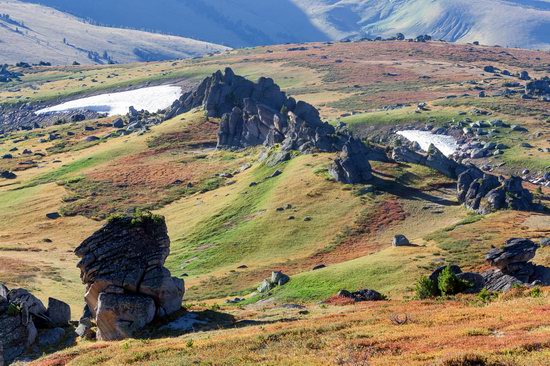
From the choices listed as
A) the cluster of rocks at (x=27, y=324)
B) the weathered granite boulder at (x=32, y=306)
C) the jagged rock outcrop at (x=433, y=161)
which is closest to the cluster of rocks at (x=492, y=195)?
the jagged rock outcrop at (x=433, y=161)

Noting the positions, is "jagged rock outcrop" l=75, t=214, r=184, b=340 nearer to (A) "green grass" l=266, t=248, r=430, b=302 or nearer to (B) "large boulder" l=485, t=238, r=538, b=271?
(A) "green grass" l=266, t=248, r=430, b=302

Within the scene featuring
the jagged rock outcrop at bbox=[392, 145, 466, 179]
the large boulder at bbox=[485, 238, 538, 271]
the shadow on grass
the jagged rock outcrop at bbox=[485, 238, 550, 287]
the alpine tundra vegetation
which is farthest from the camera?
the jagged rock outcrop at bbox=[392, 145, 466, 179]

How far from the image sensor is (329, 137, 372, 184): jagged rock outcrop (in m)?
108

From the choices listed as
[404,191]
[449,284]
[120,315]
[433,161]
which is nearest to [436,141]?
[433,161]

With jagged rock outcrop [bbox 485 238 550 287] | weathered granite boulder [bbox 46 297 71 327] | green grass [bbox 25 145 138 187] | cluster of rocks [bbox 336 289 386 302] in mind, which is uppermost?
jagged rock outcrop [bbox 485 238 550 287]

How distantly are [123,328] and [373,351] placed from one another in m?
20.8

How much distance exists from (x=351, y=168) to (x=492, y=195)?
21.6 m

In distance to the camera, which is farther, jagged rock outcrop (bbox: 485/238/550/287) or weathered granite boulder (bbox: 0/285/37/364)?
jagged rock outcrop (bbox: 485/238/550/287)

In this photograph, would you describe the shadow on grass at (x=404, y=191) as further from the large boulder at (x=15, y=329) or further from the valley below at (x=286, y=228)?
the large boulder at (x=15, y=329)

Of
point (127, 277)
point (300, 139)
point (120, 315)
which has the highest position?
point (300, 139)

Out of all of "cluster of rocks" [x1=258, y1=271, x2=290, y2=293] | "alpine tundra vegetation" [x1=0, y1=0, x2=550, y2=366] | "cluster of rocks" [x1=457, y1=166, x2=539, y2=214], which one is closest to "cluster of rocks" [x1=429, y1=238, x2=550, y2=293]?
"alpine tundra vegetation" [x1=0, y1=0, x2=550, y2=366]

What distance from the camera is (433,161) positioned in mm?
121938

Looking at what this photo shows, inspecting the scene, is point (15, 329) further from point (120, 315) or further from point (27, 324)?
point (120, 315)

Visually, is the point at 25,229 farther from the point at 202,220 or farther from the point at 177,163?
the point at 177,163
